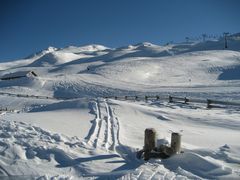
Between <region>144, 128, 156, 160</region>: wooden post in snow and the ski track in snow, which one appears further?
the ski track in snow

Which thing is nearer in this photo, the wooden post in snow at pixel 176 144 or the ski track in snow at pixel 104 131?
the wooden post in snow at pixel 176 144

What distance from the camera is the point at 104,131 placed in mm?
12891

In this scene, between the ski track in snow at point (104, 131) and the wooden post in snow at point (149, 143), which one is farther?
the ski track in snow at point (104, 131)

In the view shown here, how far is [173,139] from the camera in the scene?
8906mm

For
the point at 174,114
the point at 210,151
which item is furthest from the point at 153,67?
the point at 210,151

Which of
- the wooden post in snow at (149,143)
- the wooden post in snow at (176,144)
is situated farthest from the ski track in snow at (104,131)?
the wooden post in snow at (176,144)

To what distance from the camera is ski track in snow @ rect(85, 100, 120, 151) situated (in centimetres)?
1059

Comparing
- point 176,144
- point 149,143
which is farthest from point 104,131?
point 176,144

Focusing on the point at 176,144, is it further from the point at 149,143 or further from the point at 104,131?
the point at 104,131

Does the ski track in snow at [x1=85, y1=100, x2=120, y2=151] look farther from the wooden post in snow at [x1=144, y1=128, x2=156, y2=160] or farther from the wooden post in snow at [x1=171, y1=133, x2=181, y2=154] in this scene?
the wooden post in snow at [x1=171, y1=133, x2=181, y2=154]

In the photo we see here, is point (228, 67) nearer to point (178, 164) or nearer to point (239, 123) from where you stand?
point (239, 123)

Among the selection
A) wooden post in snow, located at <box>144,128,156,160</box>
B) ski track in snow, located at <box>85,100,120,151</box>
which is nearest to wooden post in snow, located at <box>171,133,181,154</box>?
wooden post in snow, located at <box>144,128,156,160</box>

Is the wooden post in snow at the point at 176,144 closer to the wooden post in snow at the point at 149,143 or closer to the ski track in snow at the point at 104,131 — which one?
the wooden post in snow at the point at 149,143

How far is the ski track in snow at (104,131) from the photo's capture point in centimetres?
1059
